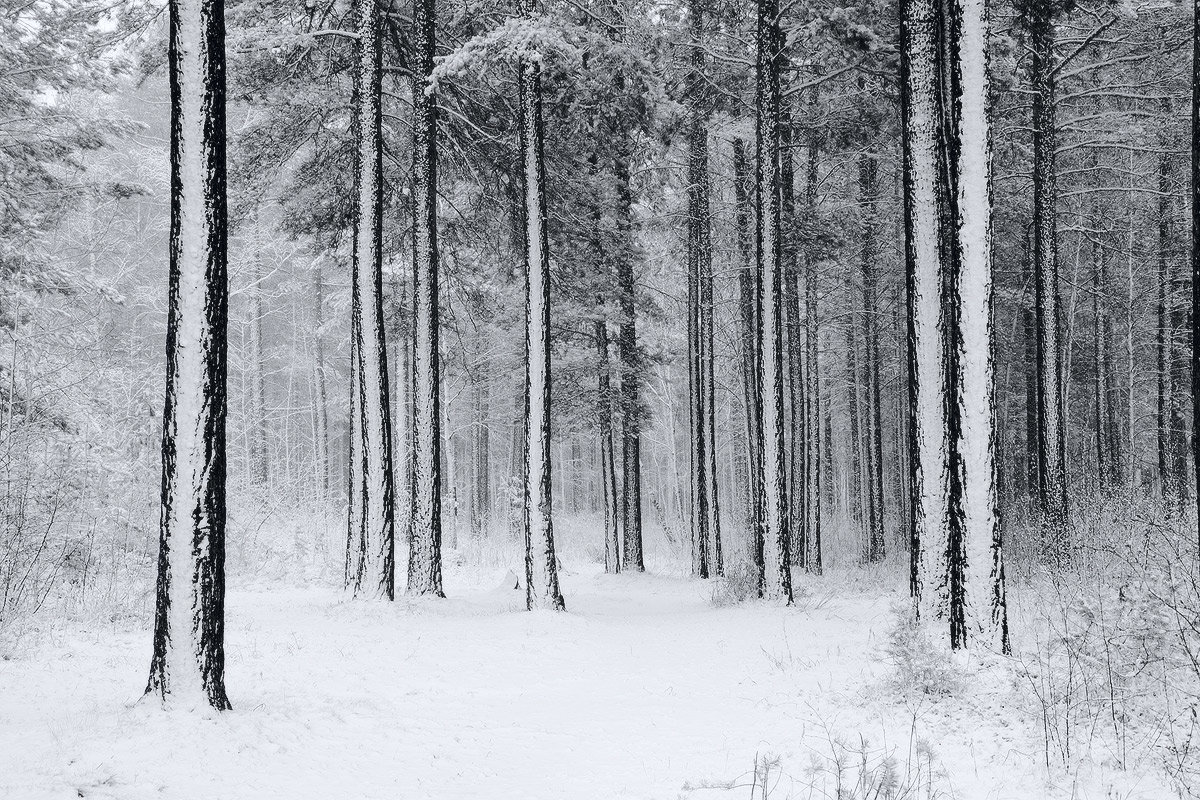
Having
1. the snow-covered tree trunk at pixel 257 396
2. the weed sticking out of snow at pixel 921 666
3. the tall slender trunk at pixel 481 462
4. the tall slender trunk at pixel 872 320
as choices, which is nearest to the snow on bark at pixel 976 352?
the weed sticking out of snow at pixel 921 666

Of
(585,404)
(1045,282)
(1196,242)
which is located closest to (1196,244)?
(1196,242)

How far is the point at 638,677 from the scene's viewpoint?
337 inches

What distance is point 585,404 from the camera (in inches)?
763

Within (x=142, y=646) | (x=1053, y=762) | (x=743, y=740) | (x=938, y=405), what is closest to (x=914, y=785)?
(x=1053, y=762)

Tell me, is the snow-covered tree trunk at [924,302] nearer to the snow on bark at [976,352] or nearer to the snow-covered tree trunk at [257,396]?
the snow on bark at [976,352]

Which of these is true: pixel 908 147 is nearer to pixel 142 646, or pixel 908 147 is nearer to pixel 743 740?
pixel 743 740

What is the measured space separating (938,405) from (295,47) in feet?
42.0

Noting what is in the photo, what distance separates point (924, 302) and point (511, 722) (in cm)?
642

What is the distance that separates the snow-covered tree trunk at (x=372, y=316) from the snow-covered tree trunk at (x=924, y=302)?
8440 millimetres

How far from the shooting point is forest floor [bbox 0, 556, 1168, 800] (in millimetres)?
4285

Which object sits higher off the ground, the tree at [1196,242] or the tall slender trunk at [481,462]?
the tree at [1196,242]

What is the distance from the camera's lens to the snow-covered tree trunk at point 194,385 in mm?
5168

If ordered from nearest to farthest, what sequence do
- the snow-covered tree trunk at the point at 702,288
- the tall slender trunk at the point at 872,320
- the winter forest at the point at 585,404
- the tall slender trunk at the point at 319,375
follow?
the winter forest at the point at 585,404, the snow-covered tree trunk at the point at 702,288, the tall slender trunk at the point at 872,320, the tall slender trunk at the point at 319,375

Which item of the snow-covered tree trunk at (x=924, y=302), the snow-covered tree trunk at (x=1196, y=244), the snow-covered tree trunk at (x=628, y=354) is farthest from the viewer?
the snow-covered tree trunk at (x=628, y=354)
